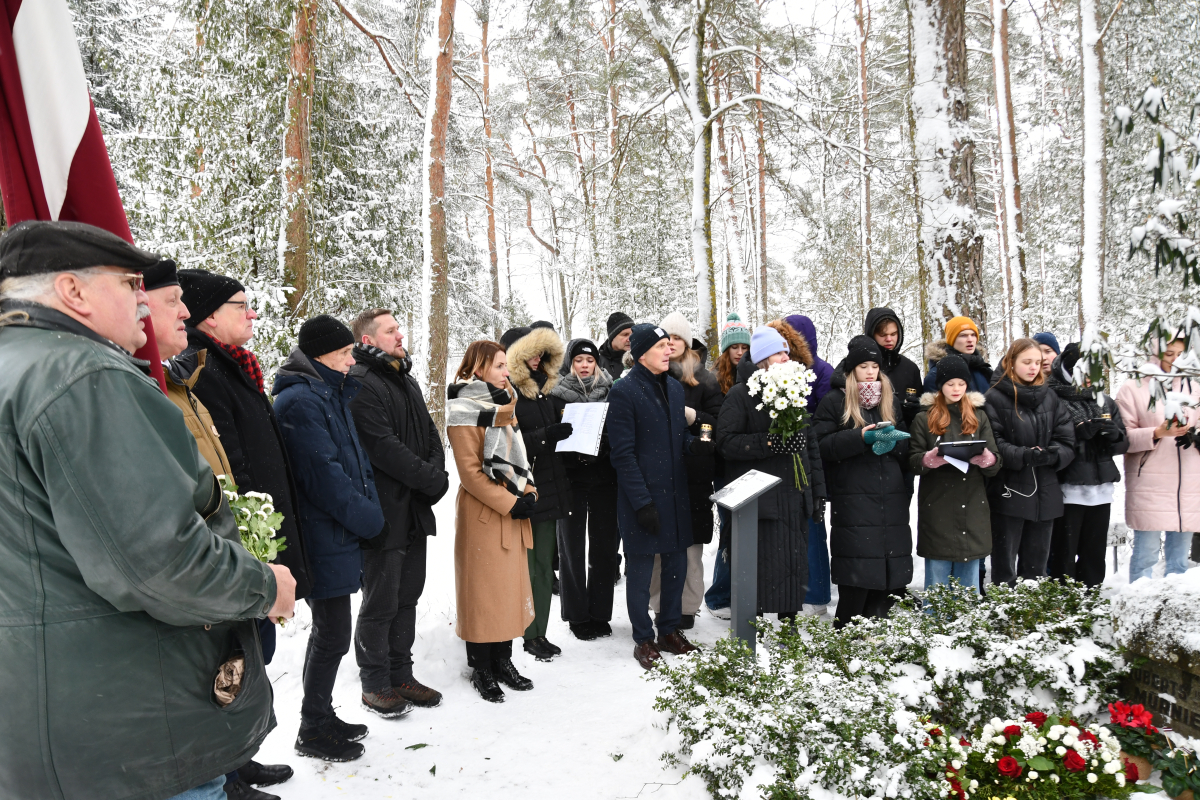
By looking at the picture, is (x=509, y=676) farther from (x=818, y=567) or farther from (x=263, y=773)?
(x=818, y=567)

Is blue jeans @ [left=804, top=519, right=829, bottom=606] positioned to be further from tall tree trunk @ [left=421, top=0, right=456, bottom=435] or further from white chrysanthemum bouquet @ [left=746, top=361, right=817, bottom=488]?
tall tree trunk @ [left=421, top=0, right=456, bottom=435]

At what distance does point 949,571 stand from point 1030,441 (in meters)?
1.19

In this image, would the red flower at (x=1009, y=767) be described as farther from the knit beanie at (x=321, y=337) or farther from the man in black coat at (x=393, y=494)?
the knit beanie at (x=321, y=337)

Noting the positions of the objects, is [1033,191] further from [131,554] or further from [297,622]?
[131,554]

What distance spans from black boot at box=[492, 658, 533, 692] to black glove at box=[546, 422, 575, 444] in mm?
1514

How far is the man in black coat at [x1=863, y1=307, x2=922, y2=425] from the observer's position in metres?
5.61

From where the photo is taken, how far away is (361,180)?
10.8 m

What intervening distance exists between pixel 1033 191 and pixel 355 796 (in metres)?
27.1

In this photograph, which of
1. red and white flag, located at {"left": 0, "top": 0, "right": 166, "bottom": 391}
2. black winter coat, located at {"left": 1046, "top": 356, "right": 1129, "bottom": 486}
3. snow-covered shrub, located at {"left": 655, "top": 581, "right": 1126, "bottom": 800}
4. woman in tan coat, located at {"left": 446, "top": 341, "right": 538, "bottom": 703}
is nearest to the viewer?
red and white flag, located at {"left": 0, "top": 0, "right": 166, "bottom": 391}

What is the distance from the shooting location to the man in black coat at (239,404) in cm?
301

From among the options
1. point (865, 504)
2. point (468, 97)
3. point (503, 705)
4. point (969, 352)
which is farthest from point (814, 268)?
point (503, 705)

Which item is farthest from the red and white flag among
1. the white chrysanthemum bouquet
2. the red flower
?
the red flower

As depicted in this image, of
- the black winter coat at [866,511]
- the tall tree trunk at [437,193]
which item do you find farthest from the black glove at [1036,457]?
the tall tree trunk at [437,193]

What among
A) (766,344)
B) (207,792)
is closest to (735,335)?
(766,344)
